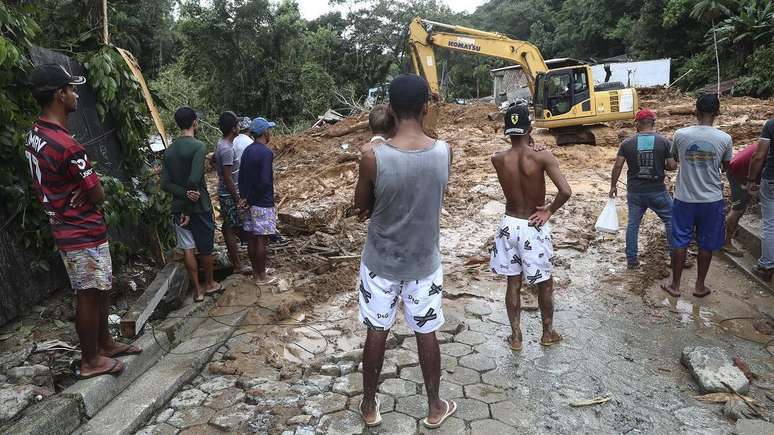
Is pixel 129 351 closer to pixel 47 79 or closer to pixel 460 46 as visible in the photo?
pixel 47 79

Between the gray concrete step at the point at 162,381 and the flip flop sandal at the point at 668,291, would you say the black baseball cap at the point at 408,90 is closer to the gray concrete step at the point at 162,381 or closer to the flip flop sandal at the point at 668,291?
the gray concrete step at the point at 162,381

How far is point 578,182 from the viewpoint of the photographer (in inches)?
388

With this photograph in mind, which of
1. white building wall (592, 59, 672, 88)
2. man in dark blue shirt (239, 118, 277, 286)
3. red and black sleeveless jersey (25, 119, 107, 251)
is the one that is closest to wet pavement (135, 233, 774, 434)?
man in dark blue shirt (239, 118, 277, 286)

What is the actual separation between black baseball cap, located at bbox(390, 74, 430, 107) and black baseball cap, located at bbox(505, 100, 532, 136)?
4.03 feet

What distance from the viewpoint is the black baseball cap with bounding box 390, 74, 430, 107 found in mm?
2557

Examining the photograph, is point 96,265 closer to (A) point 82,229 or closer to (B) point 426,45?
(A) point 82,229

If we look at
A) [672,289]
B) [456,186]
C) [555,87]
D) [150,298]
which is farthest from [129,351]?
[555,87]

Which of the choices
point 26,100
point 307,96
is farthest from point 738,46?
point 26,100

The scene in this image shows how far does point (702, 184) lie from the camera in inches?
184

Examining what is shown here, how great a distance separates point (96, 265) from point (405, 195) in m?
1.93

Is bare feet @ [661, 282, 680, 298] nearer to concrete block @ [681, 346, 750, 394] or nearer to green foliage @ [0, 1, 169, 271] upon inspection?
concrete block @ [681, 346, 750, 394]

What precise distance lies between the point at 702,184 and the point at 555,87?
9202 mm

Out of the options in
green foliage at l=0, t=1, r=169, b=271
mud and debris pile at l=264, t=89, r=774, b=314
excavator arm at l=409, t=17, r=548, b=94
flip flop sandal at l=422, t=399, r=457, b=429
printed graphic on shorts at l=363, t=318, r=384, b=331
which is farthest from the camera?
excavator arm at l=409, t=17, r=548, b=94

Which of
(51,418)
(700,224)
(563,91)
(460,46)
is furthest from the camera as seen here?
(460,46)
